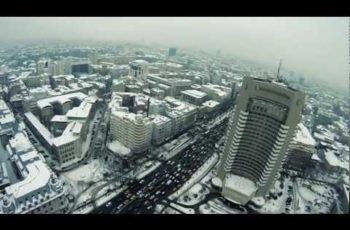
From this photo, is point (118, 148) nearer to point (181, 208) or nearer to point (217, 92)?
point (181, 208)

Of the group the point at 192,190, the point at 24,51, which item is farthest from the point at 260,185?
the point at 24,51

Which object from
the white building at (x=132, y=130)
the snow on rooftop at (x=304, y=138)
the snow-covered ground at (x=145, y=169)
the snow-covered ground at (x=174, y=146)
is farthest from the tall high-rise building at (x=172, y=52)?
the snow-covered ground at (x=145, y=169)

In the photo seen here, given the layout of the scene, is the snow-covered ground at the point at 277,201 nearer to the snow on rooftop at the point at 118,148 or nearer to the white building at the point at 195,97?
the snow on rooftop at the point at 118,148

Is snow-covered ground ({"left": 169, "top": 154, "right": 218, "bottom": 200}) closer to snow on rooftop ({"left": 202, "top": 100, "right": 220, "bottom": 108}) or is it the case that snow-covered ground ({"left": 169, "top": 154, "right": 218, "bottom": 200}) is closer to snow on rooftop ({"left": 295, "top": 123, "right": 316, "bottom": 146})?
snow on rooftop ({"left": 295, "top": 123, "right": 316, "bottom": 146})

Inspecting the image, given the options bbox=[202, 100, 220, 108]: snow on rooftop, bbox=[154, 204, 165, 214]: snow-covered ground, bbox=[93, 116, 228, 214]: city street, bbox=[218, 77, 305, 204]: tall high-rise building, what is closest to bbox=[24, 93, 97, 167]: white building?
bbox=[93, 116, 228, 214]: city street
